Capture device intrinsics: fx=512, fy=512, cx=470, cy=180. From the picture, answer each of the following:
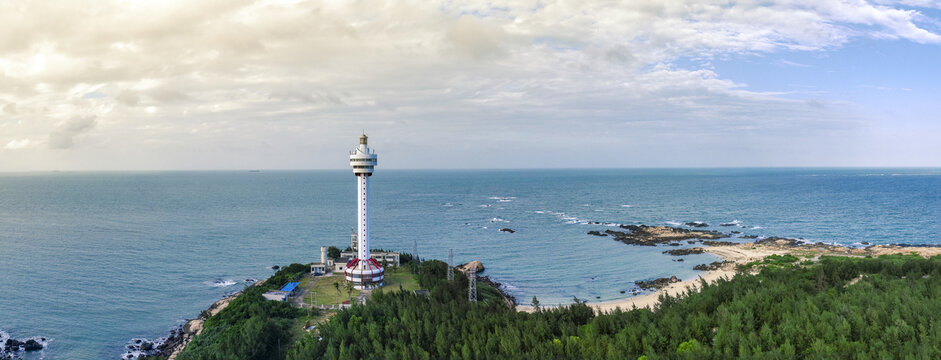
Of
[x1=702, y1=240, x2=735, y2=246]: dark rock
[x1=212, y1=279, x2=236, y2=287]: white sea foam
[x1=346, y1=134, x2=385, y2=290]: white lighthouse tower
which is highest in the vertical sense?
[x1=346, y1=134, x2=385, y2=290]: white lighthouse tower

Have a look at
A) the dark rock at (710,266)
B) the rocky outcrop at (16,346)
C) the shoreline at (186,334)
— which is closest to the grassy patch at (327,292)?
the shoreline at (186,334)

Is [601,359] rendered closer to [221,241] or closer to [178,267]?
[178,267]

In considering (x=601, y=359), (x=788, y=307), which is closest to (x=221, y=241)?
(x=601, y=359)

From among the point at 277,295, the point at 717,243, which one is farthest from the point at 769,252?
the point at 277,295

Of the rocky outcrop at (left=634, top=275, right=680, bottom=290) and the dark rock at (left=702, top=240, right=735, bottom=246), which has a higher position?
the dark rock at (left=702, top=240, right=735, bottom=246)

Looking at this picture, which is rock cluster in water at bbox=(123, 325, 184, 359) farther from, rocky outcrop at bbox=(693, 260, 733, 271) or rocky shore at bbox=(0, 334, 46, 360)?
rocky outcrop at bbox=(693, 260, 733, 271)

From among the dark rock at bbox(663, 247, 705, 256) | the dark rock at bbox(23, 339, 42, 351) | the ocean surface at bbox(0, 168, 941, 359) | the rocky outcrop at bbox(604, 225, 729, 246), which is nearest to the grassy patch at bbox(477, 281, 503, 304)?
the ocean surface at bbox(0, 168, 941, 359)
